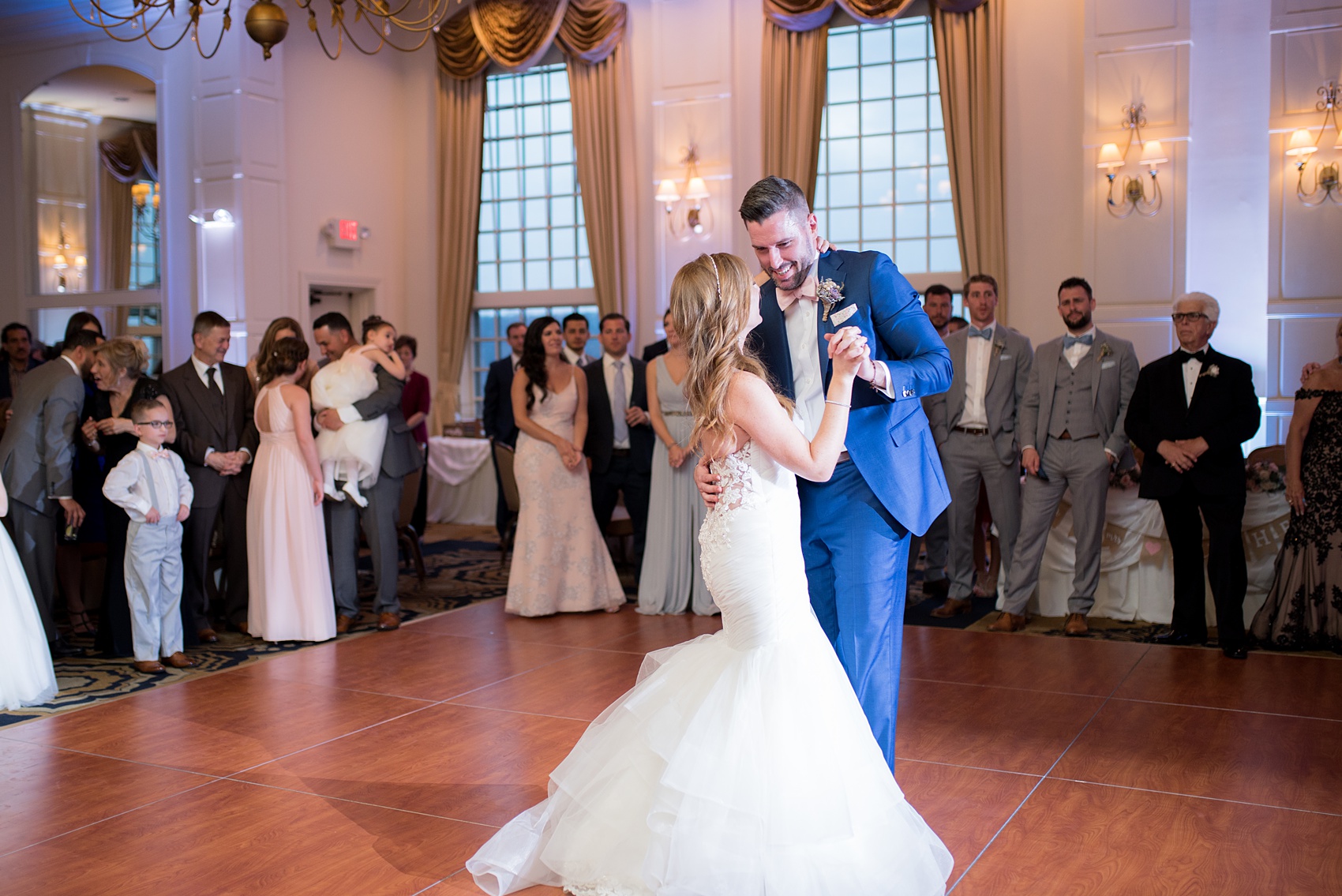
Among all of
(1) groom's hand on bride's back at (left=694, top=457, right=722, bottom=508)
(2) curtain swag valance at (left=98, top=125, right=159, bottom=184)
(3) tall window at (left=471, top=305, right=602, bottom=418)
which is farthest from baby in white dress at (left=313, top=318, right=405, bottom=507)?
(2) curtain swag valance at (left=98, top=125, right=159, bottom=184)

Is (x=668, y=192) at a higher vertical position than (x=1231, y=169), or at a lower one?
higher

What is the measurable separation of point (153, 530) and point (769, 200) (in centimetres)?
378

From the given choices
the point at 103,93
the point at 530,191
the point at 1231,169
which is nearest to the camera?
the point at 1231,169

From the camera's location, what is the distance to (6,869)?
3041 millimetres

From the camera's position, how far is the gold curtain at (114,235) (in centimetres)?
1345

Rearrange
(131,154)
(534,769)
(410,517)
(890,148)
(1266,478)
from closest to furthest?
(534,769), (1266,478), (410,517), (890,148), (131,154)

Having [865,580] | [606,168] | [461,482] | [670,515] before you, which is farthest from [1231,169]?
[865,580]

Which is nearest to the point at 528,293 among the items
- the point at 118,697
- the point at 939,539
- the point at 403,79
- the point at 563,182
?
Result: the point at 563,182

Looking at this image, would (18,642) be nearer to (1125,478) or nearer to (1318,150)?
(1125,478)

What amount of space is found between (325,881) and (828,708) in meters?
1.39

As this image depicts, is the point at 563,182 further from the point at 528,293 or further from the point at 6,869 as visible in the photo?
the point at 6,869

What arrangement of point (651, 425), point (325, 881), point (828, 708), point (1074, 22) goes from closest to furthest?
point (828, 708)
point (325, 881)
point (651, 425)
point (1074, 22)

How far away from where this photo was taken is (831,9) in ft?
33.5

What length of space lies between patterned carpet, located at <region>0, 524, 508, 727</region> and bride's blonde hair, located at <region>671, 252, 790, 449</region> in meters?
3.42
